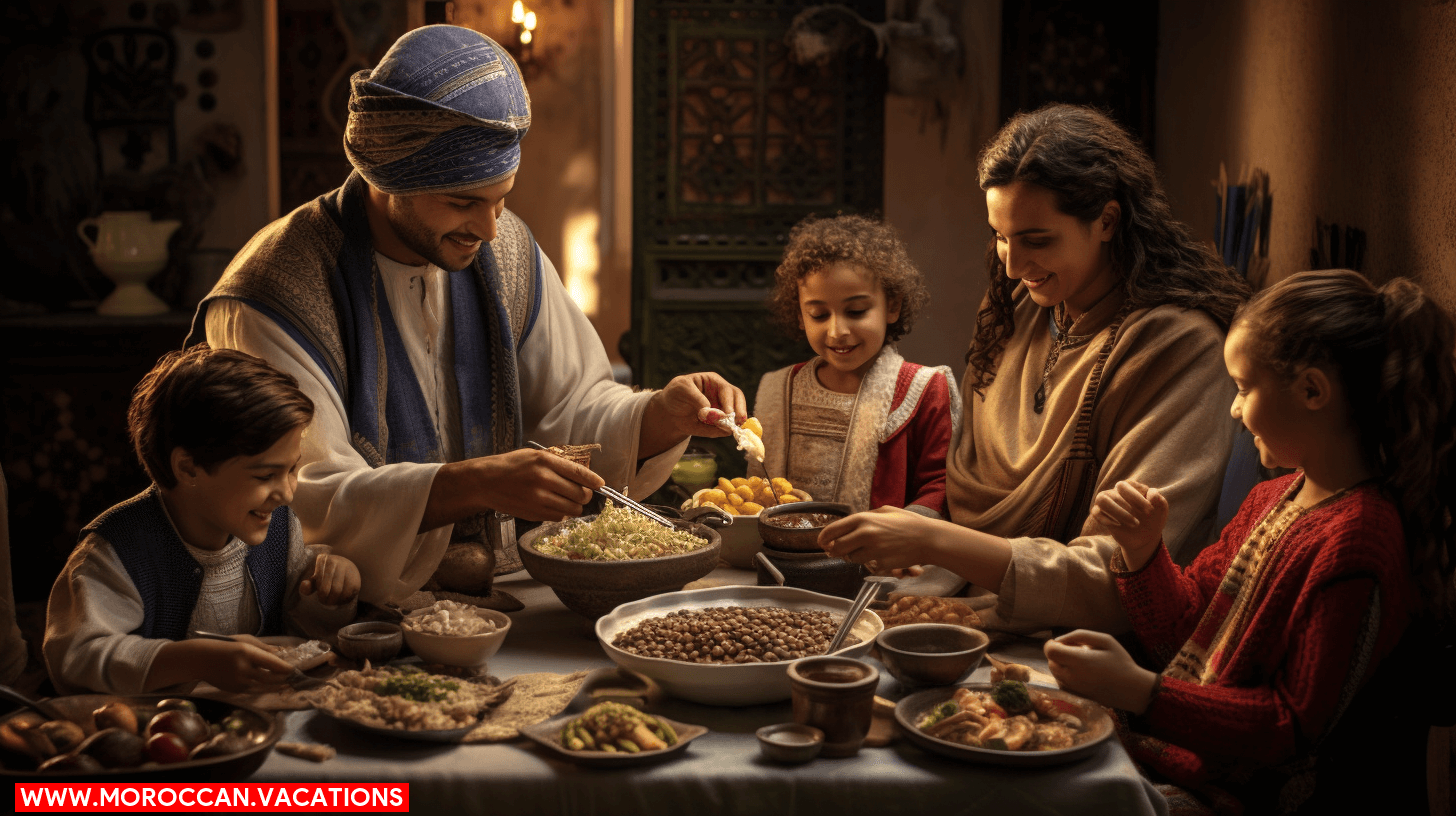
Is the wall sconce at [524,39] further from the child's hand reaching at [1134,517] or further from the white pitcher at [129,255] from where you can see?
the child's hand reaching at [1134,517]

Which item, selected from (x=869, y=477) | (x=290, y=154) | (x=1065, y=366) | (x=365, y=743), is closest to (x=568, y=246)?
(x=290, y=154)

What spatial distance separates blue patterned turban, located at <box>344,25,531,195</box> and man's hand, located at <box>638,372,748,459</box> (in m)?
0.68

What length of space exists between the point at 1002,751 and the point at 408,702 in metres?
0.88

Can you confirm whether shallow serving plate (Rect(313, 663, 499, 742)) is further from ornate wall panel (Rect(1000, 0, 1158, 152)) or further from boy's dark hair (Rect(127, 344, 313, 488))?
ornate wall panel (Rect(1000, 0, 1158, 152))

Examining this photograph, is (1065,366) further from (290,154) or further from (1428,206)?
(290,154)

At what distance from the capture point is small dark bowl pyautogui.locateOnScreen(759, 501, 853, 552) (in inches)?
93.9

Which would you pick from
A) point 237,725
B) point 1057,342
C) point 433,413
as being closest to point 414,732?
point 237,725

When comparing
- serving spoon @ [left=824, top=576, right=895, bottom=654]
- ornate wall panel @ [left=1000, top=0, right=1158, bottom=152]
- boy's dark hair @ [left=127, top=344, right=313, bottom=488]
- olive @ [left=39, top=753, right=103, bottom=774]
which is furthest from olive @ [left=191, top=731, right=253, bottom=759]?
ornate wall panel @ [left=1000, top=0, right=1158, bottom=152]

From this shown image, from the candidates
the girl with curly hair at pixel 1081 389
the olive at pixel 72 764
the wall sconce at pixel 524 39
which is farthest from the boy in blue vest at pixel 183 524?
the wall sconce at pixel 524 39

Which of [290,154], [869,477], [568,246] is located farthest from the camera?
[568,246]

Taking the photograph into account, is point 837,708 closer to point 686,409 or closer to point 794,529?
point 794,529

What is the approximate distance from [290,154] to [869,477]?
425cm

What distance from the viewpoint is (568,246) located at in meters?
7.23

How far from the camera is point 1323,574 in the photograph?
5.94ft
